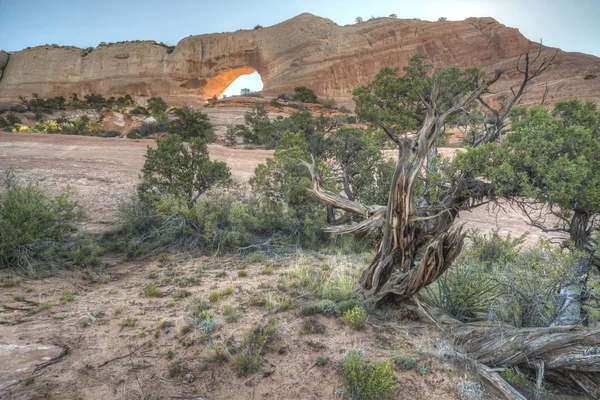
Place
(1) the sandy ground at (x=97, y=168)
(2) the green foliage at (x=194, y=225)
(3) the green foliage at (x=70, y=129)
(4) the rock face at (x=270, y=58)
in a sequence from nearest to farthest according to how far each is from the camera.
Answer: (2) the green foliage at (x=194, y=225), (1) the sandy ground at (x=97, y=168), (3) the green foliage at (x=70, y=129), (4) the rock face at (x=270, y=58)

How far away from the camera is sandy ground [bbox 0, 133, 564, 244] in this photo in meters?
10.3

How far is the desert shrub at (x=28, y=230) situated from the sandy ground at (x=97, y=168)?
1.85m

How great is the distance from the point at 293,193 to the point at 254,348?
4.89m

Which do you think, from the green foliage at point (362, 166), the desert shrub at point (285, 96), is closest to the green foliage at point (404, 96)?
the green foliage at point (362, 166)

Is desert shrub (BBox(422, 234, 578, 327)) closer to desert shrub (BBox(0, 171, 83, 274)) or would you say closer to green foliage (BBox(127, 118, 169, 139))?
desert shrub (BBox(0, 171, 83, 274))

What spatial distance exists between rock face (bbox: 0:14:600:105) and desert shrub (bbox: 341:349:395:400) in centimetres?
3752

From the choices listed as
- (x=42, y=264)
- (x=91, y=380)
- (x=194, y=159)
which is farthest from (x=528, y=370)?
(x=194, y=159)

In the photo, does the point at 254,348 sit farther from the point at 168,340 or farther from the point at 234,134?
the point at 234,134

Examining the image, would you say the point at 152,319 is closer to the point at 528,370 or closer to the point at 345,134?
the point at 528,370

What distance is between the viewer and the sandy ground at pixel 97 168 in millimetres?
10297

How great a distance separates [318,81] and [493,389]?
42.2 meters

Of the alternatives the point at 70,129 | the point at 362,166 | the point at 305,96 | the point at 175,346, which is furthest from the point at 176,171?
the point at 305,96

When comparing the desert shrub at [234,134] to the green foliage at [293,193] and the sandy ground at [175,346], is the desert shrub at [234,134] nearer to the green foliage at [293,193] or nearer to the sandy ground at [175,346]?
the green foliage at [293,193]

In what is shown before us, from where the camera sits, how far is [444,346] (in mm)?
3371
